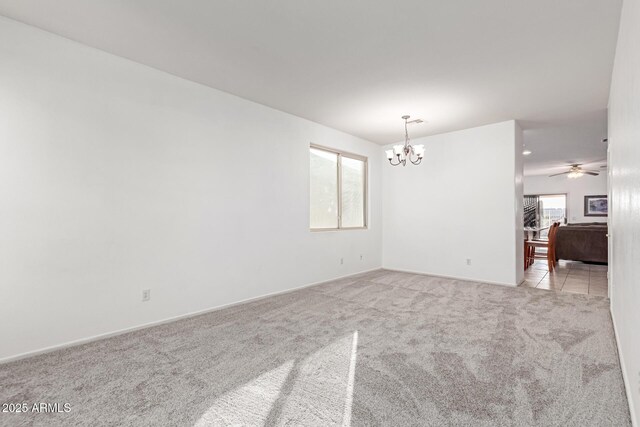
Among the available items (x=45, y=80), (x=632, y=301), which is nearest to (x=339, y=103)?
(x=45, y=80)

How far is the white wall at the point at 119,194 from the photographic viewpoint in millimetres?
2457

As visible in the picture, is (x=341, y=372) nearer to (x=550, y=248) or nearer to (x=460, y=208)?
(x=460, y=208)

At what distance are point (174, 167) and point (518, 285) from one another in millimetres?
5249

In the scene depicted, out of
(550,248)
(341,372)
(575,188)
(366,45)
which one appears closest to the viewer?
(341,372)

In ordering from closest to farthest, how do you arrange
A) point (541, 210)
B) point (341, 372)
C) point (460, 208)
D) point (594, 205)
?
point (341, 372) → point (460, 208) → point (594, 205) → point (541, 210)

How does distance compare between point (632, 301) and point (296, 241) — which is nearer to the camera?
point (632, 301)

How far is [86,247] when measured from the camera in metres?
2.75

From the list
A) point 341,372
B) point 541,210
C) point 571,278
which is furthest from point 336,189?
point 541,210

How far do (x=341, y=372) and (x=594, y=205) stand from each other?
12487 mm

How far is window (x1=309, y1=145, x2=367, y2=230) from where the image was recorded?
5.16 m

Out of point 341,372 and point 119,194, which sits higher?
point 119,194

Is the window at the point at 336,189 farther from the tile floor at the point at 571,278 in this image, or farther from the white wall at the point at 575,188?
the white wall at the point at 575,188

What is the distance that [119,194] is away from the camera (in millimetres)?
2938

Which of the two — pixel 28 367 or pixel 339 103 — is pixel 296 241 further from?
pixel 28 367
